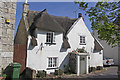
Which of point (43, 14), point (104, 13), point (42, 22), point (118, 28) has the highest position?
point (43, 14)

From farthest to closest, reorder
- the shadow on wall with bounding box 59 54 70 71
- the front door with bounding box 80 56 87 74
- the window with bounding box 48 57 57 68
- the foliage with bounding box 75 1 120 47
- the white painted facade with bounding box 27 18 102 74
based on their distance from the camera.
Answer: the shadow on wall with bounding box 59 54 70 71
the front door with bounding box 80 56 87 74
the window with bounding box 48 57 57 68
the white painted facade with bounding box 27 18 102 74
the foliage with bounding box 75 1 120 47

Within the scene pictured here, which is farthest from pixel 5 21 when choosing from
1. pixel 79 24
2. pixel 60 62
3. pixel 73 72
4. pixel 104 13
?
pixel 79 24

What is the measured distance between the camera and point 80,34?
592 inches

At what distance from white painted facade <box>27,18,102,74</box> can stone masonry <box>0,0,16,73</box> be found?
5.67 m

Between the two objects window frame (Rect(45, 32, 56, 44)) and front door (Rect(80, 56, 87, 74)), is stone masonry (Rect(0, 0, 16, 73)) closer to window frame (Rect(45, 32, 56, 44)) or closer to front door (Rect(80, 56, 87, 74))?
window frame (Rect(45, 32, 56, 44))

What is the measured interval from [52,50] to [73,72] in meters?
3.83

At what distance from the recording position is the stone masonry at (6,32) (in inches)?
228

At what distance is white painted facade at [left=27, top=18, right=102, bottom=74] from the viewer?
1188 centimetres

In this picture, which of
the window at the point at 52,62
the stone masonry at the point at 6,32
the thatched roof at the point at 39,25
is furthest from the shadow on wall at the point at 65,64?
the stone masonry at the point at 6,32

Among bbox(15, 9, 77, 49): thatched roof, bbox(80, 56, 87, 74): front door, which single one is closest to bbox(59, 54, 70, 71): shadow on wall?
bbox(15, 9, 77, 49): thatched roof

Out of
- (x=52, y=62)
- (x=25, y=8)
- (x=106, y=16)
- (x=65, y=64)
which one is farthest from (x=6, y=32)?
(x=65, y=64)

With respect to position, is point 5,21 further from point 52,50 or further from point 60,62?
point 60,62

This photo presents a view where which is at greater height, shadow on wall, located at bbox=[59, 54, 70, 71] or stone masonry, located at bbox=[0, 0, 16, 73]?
stone masonry, located at bbox=[0, 0, 16, 73]

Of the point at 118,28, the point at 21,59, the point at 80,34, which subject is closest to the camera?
the point at 118,28
